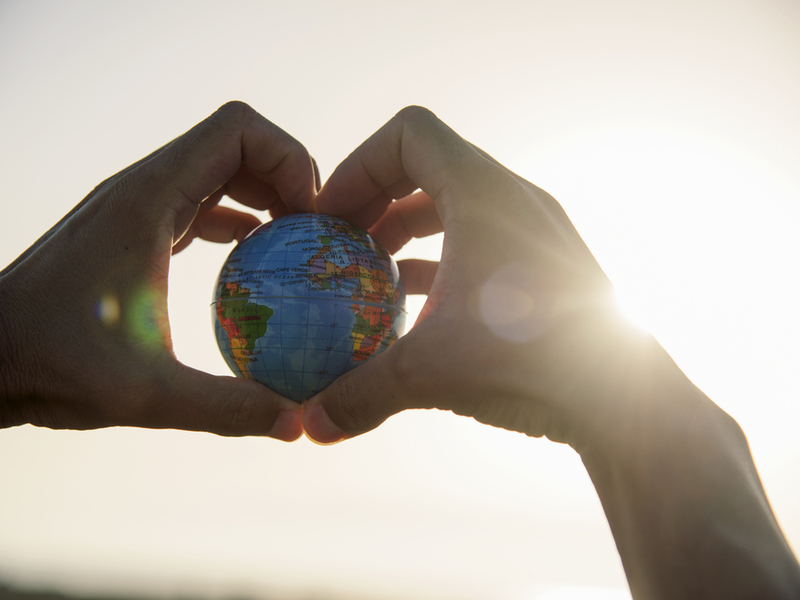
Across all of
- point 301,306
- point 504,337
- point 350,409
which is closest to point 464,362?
point 504,337

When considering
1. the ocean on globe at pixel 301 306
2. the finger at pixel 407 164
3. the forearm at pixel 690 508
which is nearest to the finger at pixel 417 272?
the finger at pixel 407 164

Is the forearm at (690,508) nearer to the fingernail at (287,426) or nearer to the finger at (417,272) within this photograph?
the fingernail at (287,426)

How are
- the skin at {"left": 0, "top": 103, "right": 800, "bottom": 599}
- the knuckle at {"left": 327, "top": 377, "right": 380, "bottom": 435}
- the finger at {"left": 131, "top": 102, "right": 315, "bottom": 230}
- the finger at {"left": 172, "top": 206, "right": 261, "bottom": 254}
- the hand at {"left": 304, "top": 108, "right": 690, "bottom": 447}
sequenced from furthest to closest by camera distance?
the finger at {"left": 172, "top": 206, "right": 261, "bottom": 254}
the finger at {"left": 131, "top": 102, "right": 315, "bottom": 230}
the knuckle at {"left": 327, "top": 377, "right": 380, "bottom": 435}
the hand at {"left": 304, "top": 108, "right": 690, "bottom": 447}
the skin at {"left": 0, "top": 103, "right": 800, "bottom": 599}

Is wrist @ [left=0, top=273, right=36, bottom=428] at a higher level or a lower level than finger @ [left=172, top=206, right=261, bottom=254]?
lower

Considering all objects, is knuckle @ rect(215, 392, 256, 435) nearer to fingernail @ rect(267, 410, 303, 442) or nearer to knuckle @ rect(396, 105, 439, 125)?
fingernail @ rect(267, 410, 303, 442)

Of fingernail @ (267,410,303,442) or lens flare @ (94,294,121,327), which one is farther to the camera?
fingernail @ (267,410,303,442)

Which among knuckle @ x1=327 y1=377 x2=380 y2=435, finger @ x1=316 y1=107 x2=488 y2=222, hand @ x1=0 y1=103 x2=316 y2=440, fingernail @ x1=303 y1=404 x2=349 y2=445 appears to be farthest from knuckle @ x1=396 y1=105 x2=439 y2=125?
fingernail @ x1=303 y1=404 x2=349 y2=445

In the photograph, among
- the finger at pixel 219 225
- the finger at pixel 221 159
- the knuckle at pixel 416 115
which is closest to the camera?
the finger at pixel 221 159

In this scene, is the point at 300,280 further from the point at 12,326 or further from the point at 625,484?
the point at 625,484

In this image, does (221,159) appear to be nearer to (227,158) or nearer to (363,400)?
(227,158)
